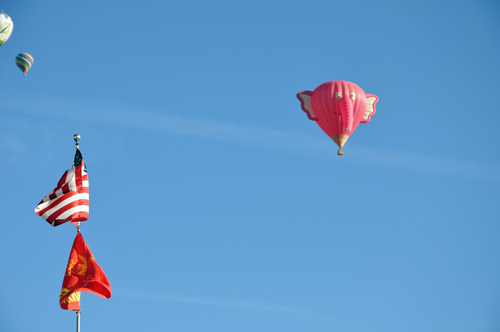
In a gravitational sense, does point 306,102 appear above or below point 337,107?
above

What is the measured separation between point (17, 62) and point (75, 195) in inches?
1733

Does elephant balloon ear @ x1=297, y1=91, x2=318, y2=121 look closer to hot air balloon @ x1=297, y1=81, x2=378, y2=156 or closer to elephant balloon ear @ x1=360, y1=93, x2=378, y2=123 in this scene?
hot air balloon @ x1=297, y1=81, x2=378, y2=156

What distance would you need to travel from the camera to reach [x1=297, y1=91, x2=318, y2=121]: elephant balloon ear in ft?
300

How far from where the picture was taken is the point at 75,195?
65188 millimetres

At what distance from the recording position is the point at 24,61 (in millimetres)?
105875

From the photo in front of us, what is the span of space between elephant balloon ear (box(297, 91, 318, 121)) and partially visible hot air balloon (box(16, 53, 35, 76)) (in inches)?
1157

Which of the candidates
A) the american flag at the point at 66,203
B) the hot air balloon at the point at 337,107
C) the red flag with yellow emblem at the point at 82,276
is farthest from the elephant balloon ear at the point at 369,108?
the red flag with yellow emblem at the point at 82,276

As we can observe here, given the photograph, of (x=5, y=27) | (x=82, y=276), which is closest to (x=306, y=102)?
(x=5, y=27)

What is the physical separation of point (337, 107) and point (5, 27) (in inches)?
1283

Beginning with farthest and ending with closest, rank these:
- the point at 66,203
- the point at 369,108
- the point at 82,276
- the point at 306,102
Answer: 1. the point at 369,108
2. the point at 306,102
3. the point at 66,203
4. the point at 82,276

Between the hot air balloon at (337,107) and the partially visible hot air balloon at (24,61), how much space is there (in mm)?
29383

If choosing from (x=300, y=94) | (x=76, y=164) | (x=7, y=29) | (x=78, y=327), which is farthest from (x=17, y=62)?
(x=78, y=327)

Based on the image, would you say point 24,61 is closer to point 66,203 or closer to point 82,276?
point 66,203

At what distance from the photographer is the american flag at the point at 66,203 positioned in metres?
64.9
